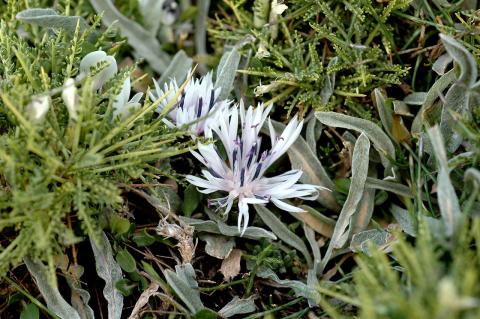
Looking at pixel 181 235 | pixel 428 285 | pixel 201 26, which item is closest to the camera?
pixel 428 285

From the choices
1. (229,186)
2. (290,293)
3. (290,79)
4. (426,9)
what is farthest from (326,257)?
(426,9)

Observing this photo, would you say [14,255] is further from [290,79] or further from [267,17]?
[267,17]

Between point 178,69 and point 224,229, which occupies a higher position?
point 178,69

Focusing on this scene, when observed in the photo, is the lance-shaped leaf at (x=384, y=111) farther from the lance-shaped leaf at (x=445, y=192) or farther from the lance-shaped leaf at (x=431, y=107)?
the lance-shaped leaf at (x=445, y=192)

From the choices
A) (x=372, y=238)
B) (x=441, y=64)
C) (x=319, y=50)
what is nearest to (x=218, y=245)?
(x=372, y=238)

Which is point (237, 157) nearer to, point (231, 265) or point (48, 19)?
point (231, 265)

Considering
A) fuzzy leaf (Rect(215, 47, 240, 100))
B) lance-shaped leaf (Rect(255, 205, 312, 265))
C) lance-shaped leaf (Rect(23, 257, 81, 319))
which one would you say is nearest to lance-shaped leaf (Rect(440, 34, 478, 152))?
lance-shaped leaf (Rect(255, 205, 312, 265))
